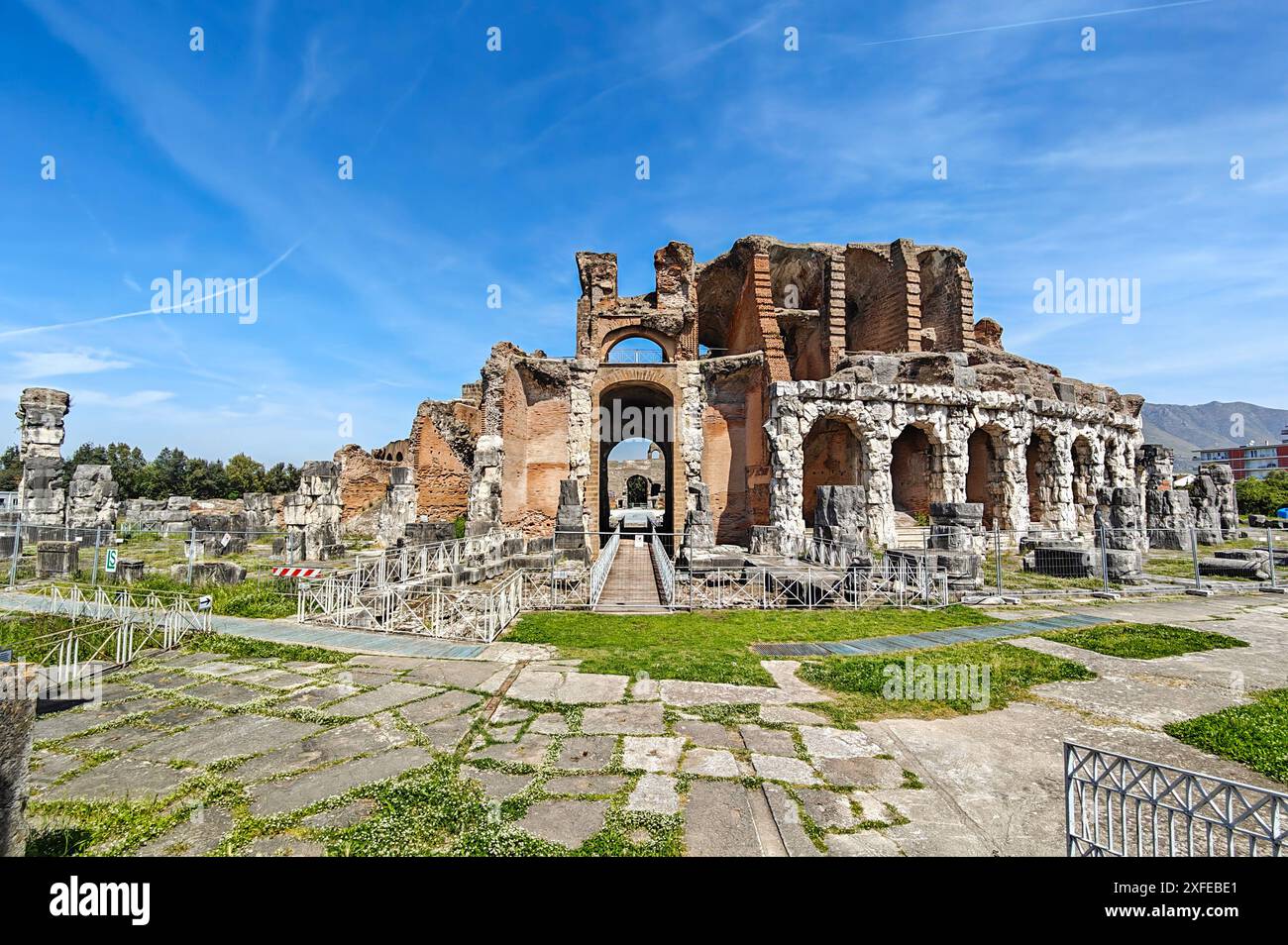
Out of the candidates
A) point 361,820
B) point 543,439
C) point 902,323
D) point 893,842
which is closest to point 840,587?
point 893,842

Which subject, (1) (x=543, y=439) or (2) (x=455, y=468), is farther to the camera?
(2) (x=455, y=468)

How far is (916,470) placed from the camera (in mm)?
22625

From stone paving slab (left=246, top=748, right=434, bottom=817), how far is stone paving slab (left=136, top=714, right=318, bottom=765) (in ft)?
2.33

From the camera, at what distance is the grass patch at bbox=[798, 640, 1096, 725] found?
5059mm

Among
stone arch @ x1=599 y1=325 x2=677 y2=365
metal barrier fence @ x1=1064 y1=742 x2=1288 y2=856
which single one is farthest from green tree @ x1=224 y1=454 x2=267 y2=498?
metal barrier fence @ x1=1064 y1=742 x2=1288 y2=856

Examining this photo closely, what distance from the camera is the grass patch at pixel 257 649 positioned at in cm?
657

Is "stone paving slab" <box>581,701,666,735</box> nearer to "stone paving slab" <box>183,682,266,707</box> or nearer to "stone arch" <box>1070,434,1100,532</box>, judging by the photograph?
"stone paving slab" <box>183,682,266,707</box>

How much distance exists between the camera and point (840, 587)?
1102cm

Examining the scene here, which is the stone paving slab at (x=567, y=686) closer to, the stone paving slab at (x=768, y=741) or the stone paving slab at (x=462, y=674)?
the stone paving slab at (x=462, y=674)

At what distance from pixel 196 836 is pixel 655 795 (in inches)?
99.5
